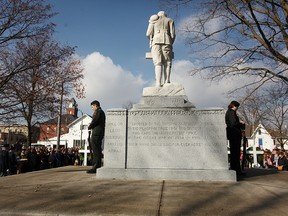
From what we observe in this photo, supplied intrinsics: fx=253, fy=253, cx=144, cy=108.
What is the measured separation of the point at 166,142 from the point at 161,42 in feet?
9.72

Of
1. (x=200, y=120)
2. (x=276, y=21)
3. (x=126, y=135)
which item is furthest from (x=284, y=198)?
(x=276, y=21)

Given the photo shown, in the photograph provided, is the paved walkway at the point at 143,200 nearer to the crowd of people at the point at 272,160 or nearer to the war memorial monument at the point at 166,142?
the war memorial monument at the point at 166,142

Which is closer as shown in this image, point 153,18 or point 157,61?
point 157,61

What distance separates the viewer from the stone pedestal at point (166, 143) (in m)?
6.33

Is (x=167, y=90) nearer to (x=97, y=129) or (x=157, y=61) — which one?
(x=157, y=61)

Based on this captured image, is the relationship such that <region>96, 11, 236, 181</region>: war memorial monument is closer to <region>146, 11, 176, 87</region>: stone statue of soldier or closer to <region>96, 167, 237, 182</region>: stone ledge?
<region>96, 167, 237, 182</region>: stone ledge

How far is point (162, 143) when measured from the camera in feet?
21.7

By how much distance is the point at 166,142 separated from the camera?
6621mm

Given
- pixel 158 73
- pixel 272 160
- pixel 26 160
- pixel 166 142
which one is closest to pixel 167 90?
pixel 158 73

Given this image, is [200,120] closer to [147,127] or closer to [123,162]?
[147,127]

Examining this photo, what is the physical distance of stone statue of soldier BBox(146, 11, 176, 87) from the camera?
297 inches

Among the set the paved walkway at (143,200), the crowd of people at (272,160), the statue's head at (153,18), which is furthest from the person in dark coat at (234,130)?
the crowd of people at (272,160)

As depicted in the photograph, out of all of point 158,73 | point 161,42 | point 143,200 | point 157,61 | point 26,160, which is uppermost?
point 161,42

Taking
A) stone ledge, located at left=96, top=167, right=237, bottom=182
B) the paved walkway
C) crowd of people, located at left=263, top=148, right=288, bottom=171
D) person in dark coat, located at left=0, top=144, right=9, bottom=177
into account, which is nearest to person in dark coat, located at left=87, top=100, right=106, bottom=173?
stone ledge, located at left=96, top=167, right=237, bottom=182
